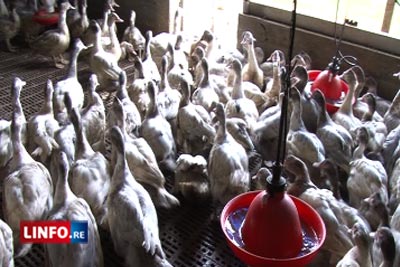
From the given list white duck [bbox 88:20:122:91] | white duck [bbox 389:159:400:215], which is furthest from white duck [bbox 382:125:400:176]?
white duck [bbox 88:20:122:91]

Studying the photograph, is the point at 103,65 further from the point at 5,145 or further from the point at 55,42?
the point at 5,145

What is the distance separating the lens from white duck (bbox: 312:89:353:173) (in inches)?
150

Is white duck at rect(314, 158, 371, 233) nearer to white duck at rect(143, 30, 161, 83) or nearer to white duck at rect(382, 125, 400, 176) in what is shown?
white duck at rect(382, 125, 400, 176)

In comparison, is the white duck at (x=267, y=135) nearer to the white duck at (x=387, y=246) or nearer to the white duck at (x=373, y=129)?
the white duck at (x=373, y=129)

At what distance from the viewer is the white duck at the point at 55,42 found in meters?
5.66

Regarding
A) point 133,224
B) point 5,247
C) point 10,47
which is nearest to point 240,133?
point 133,224

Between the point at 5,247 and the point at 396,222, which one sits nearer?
the point at 5,247

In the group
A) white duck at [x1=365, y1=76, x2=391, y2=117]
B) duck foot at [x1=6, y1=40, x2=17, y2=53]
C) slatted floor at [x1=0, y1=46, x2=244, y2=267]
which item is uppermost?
white duck at [x1=365, y1=76, x2=391, y2=117]

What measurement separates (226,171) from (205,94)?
130 centimetres

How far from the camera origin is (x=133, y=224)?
2838 mm

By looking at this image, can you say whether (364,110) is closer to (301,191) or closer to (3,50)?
(301,191)

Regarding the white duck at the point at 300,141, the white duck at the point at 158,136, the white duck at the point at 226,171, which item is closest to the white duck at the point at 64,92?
the white duck at the point at 158,136

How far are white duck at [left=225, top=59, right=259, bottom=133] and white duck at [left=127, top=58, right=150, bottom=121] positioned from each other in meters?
0.75

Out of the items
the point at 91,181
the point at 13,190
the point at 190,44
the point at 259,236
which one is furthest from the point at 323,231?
the point at 190,44
